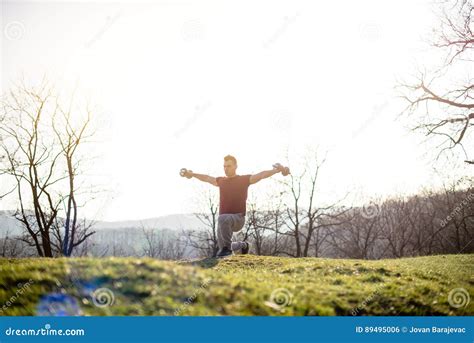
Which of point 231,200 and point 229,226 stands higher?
point 231,200

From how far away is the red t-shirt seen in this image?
10766 millimetres

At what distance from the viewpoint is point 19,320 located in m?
4.59

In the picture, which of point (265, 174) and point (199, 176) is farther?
point (199, 176)

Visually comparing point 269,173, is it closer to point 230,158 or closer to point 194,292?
point 230,158

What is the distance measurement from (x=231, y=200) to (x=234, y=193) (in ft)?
0.76

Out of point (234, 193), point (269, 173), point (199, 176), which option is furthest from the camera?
point (199, 176)

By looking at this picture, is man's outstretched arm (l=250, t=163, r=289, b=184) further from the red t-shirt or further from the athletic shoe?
the athletic shoe

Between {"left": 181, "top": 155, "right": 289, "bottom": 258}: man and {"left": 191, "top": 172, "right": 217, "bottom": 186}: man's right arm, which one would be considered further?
{"left": 191, "top": 172, "right": 217, "bottom": 186}: man's right arm

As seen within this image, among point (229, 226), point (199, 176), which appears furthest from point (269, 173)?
point (199, 176)

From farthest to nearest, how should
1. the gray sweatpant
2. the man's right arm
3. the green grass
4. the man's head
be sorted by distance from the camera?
the man's right arm < the man's head < the gray sweatpant < the green grass

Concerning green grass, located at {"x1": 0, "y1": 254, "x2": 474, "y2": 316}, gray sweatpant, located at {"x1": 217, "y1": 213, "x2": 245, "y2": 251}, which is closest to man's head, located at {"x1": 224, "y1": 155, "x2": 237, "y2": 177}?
gray sweatpant, located at {"x1": 217, "y1": 213, "x2": 245, "y2": 251}

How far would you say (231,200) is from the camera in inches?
424

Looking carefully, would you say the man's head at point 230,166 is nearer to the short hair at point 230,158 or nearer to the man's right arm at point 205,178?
the short hair at point 230,158

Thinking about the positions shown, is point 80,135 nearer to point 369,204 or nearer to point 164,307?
point 164,307
